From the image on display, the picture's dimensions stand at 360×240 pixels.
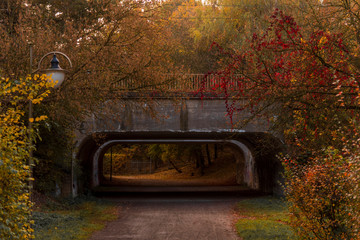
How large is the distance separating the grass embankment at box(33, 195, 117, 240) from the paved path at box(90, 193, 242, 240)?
474mm

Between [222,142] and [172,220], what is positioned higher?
[222,142]

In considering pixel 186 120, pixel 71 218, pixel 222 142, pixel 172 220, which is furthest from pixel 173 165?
pixel 71 218

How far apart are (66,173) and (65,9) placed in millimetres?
7958

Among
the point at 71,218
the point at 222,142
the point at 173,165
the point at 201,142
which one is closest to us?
the point at 71,218

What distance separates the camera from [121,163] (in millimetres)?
53031

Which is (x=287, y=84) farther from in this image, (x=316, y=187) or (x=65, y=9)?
(x=65, y=9)

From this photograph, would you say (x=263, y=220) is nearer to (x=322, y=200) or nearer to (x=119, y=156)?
(x=322, y=200)

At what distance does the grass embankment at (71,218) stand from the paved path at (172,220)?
1.55ft

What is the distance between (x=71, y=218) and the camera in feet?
50.7

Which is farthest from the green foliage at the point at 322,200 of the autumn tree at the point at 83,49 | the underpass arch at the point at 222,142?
the underpass arch at the point at 222,142

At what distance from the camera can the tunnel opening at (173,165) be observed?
1591 inches

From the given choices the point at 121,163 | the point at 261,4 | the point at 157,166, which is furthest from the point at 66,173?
the point at 157,166

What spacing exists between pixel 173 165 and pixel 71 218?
35.8 metres

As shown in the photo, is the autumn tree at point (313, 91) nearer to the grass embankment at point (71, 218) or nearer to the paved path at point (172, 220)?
the paved path at point (172, 220)
